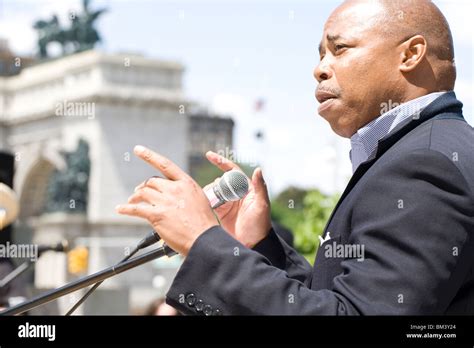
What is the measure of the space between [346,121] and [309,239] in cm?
2482

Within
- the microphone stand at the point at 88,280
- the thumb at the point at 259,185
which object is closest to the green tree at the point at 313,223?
the thumb at the point at 259,185

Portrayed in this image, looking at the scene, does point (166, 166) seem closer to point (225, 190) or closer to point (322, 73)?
point (225, 190)

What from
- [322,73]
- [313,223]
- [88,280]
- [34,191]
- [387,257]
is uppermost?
[322,73]

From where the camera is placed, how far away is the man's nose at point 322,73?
2910 millimetres

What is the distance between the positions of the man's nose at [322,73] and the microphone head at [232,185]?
1.17 feet

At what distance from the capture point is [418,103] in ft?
9.52

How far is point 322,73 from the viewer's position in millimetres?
2914

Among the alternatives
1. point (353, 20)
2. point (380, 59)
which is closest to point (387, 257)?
point (380, 59)

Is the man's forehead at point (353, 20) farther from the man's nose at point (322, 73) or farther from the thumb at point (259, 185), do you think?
the thumb at point (259, 185)

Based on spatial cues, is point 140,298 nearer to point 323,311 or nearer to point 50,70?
point 50,70

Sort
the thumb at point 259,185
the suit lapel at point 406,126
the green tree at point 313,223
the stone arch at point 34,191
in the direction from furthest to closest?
the stone arch at point 34,191 < the green tree at point 313,223 < the thumb at point 259,185 < the suit lapel at point 406,126

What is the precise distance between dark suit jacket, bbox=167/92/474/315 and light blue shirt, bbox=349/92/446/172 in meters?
0.13

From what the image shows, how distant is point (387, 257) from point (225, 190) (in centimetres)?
63
